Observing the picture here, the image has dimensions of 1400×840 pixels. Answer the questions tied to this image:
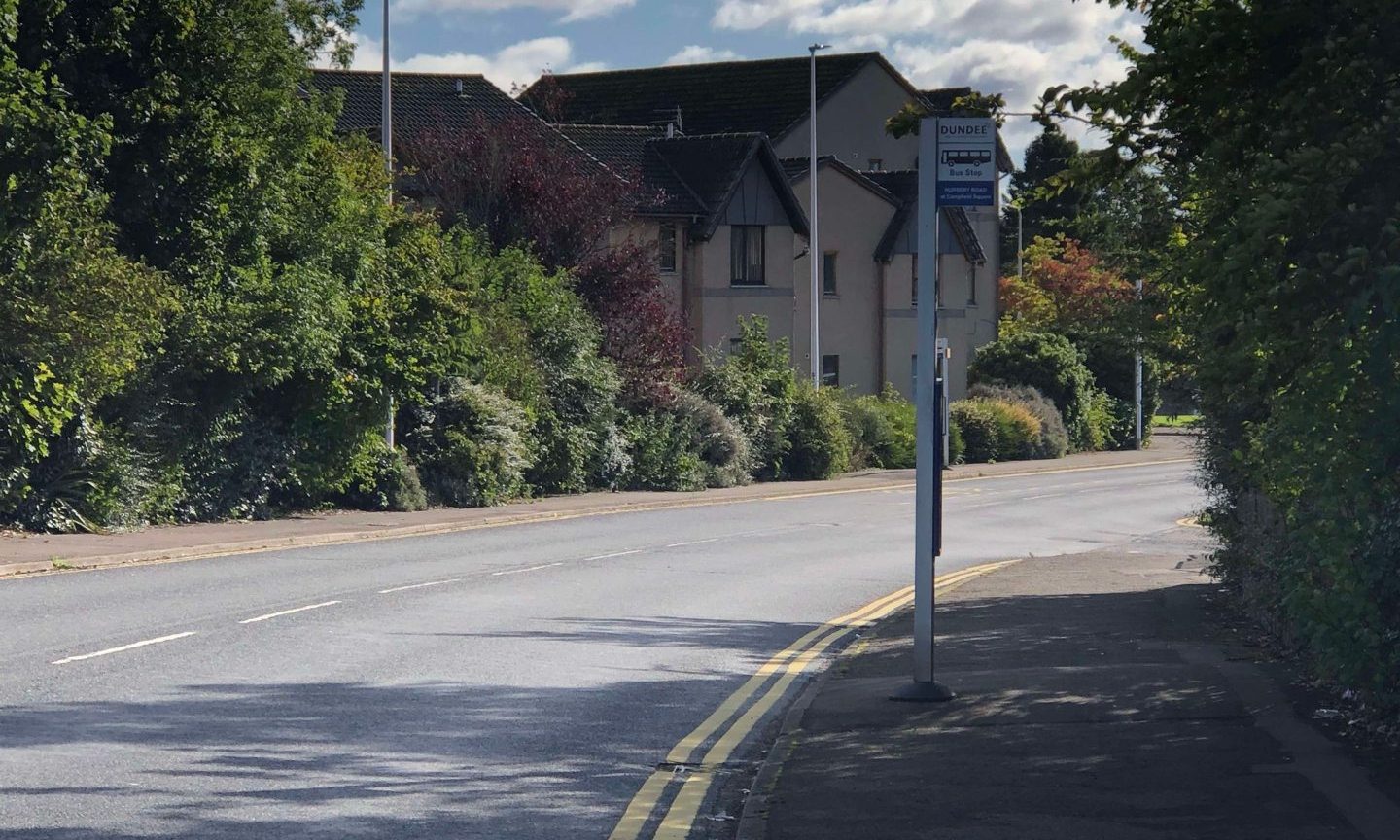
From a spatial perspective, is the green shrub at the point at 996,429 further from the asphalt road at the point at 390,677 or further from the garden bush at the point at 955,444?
the asphalt road at the point at 390,677

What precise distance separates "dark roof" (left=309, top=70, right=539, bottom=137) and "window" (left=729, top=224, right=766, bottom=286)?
7.14m

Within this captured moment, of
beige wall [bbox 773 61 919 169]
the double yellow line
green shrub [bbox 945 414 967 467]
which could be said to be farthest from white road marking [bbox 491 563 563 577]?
beige wall [bbox 773 61 919 169]

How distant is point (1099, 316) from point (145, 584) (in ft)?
33.3

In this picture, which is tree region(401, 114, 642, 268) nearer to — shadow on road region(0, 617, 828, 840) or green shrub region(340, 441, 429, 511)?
green shrub region(340, 441, 429, 511)

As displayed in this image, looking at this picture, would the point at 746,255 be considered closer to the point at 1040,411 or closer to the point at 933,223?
the point at 1040,411

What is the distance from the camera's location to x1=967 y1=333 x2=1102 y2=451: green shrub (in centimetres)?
5581

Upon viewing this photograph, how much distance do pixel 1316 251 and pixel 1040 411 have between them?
151ft

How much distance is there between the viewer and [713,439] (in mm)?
37375

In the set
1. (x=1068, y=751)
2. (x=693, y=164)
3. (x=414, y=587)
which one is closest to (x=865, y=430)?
(x=693, y=164)

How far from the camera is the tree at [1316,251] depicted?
7.55 metres

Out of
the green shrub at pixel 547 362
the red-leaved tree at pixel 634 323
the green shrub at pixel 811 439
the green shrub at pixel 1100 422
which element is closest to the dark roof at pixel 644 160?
the green shrub at pixel 811 439

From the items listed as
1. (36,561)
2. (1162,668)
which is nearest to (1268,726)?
(1162,668)

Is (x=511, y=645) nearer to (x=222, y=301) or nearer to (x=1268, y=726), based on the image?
(x=1268, y=726)

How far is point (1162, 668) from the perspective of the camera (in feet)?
37.2
